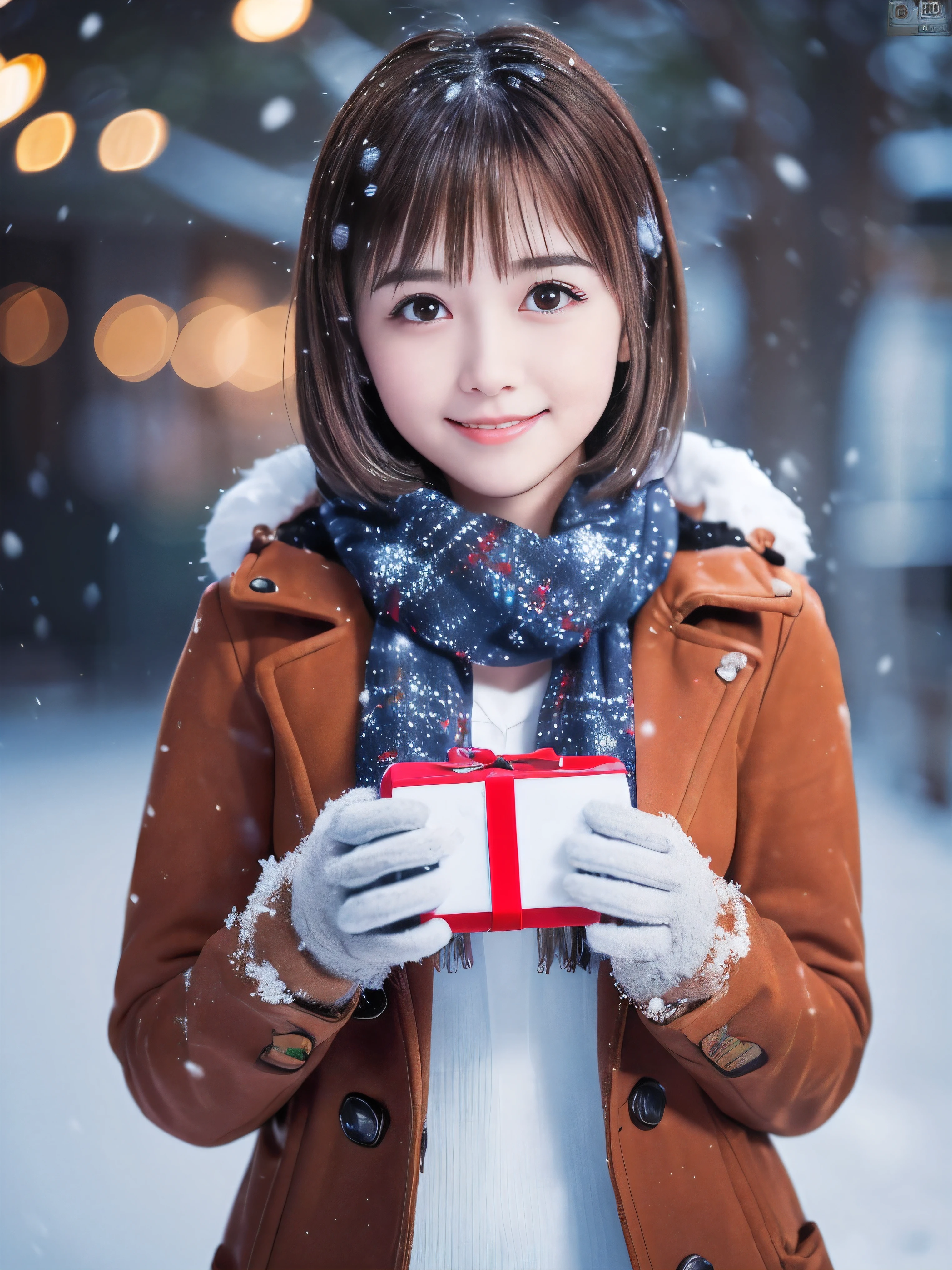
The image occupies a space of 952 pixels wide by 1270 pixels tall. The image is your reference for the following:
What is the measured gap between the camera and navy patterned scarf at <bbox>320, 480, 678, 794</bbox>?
0.86m

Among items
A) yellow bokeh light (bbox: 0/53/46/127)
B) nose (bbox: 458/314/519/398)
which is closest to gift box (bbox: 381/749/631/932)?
nose (bbox: 458/314/519/398)

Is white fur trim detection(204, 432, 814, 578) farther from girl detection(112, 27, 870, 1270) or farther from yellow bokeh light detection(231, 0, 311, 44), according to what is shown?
yellow bokeh light detection(231, 0, 311, 44)

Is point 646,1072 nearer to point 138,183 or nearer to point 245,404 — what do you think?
point 245,404

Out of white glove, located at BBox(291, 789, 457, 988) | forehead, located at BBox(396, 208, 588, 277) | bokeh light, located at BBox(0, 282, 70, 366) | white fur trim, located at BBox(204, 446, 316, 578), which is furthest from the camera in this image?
bokeh light, located at BBox(0, 282, 70, 366)

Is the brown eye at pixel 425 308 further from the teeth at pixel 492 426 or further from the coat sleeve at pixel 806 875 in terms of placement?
the coat sleeve at pixel 806 875

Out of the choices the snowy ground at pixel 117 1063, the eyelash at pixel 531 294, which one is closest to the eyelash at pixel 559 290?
the eyelash at pixel 531 294

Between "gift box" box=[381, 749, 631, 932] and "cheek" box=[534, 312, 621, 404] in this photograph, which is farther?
"cheek" box=[534, 312, 621, 404]

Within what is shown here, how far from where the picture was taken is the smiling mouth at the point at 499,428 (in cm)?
88

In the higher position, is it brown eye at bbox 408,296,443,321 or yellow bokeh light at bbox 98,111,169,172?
yellow bokeh light at bbox 98,111,169,172

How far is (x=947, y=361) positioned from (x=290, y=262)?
785 mm

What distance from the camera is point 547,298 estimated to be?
2.85 ft

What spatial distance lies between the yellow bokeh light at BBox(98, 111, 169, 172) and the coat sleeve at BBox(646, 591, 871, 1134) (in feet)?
2.92

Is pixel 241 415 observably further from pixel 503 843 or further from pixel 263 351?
pixel 503 843

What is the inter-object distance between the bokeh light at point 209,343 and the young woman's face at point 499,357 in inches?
11.1
